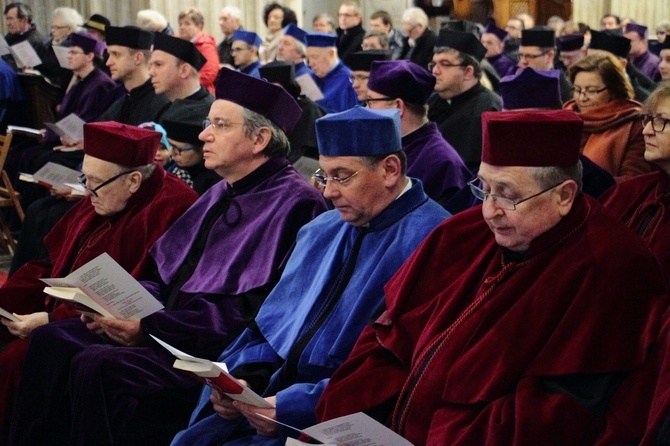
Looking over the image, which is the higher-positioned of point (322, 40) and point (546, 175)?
point (546, 175)

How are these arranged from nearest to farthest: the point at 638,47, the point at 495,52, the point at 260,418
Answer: the point at 260,418 → the point at 495,52 → the point at 638,47

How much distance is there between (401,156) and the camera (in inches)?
148

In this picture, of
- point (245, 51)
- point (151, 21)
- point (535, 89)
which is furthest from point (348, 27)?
point (535, 89)

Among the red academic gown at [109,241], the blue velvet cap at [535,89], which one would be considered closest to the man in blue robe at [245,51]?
the blue velvet cap at [535,89]

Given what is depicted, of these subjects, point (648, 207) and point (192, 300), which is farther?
point (192, 300)

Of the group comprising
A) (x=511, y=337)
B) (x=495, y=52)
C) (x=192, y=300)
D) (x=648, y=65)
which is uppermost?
(x=511, y=337)

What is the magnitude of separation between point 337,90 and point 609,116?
4593mm

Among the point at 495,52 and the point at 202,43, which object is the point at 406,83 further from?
the point at 495,52

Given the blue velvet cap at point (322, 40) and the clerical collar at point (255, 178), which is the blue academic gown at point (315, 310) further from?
the blue velvet cap at point (322, 40)

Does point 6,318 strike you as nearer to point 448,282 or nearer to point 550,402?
point 448,282

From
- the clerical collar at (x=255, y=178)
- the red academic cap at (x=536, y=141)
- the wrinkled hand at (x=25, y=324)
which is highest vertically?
the red academic cap at (x=536, y=141)

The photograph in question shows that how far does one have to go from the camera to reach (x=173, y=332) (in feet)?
13.7

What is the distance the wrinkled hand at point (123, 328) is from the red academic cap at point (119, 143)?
0.87 meters

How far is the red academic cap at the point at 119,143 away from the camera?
189 inches
